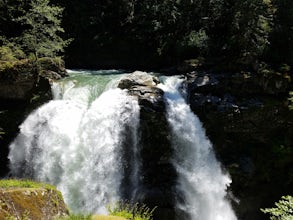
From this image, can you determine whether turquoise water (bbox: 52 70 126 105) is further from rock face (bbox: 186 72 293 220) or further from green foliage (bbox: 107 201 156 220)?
green foliage (bbox: 107 201 156 220)

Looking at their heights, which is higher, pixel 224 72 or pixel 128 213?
pixel 224 72

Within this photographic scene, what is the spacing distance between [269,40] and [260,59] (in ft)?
4.72

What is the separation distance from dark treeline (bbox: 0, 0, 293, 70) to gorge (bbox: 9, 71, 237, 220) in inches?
168

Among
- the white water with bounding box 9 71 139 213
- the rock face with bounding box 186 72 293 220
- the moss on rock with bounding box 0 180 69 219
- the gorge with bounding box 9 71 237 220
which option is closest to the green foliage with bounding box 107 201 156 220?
the moss on rock with bounding box 0 180 69 219

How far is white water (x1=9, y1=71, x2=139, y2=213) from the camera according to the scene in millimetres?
11625

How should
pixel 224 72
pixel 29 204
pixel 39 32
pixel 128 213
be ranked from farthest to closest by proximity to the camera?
pixel 39 32 < pixel 224 72 < pixel 128 213 < pixel 29 204

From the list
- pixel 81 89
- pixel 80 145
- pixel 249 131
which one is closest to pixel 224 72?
pixel 249 131

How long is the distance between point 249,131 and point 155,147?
4.10m

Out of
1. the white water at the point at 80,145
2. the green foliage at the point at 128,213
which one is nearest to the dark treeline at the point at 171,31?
the white water at the point at 80,145

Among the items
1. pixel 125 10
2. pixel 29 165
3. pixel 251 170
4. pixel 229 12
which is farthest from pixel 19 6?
pixel 251 170

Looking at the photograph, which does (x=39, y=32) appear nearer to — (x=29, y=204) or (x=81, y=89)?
(x=81, y=89)

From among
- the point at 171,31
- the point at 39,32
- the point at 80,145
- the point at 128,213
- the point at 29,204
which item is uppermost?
the point at 39,32

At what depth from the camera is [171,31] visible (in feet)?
64.6

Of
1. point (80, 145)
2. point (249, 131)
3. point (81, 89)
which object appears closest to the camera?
point (80, 145)
